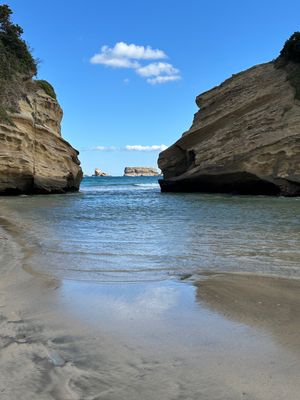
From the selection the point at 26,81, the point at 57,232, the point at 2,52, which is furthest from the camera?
the point at 26,81

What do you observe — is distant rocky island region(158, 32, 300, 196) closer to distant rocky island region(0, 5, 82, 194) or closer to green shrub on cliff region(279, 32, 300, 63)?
green shrub on cliff region(279, 32, 300, 63)

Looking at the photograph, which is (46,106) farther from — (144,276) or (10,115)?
(144,276)

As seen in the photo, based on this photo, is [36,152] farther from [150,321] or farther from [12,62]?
[150,321]

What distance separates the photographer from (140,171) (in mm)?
180250

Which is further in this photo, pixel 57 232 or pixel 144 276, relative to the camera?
pixel 57 232

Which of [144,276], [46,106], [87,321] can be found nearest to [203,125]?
[46,106]

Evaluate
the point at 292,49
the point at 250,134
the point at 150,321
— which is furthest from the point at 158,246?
the point at 292,49

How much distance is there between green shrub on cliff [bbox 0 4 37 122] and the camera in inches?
1176

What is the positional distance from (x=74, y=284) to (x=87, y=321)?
5.32ft

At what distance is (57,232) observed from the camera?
35.5ft

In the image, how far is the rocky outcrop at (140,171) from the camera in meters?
179

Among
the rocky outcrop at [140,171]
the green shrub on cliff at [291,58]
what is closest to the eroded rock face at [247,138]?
the green shrub on cliff at [291,58]

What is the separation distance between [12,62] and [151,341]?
108 ft

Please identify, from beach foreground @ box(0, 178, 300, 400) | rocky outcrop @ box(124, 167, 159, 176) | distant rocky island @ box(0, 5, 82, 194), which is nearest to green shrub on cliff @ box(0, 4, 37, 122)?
distant rocky island @ box(0, 5, 82, 194)
